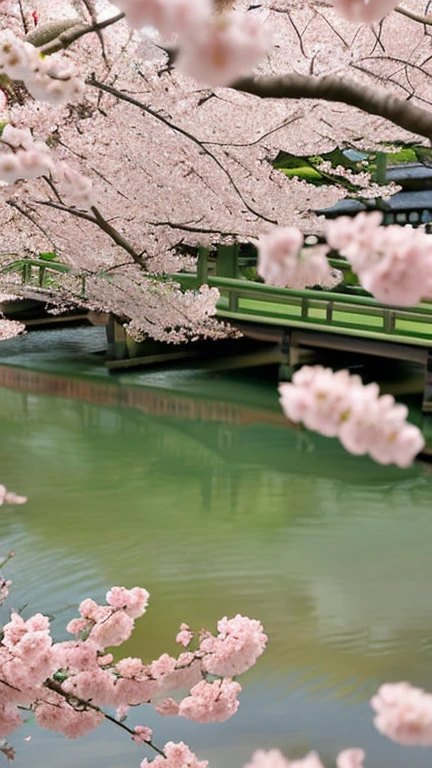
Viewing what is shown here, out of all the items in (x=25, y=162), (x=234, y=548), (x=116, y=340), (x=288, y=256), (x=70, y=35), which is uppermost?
(x=70, y=35)

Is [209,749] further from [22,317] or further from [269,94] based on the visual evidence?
[22,317]

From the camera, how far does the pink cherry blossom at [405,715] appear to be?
3.74 feet

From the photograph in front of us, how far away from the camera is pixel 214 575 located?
23.1 feet

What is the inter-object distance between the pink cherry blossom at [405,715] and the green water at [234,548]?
2.90 metres

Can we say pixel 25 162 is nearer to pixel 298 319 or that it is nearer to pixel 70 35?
pixel 70 35

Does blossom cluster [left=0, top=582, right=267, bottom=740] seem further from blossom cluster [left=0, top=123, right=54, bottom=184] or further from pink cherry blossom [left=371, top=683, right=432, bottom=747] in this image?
pink cherry blossom [left=371, top=683, right=432, bottom=747]

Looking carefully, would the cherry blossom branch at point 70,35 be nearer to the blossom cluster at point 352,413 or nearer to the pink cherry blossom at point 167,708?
the blossom cluster at point 352,413

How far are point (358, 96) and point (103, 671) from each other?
1.99m

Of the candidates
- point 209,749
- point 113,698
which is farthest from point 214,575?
point 113,698

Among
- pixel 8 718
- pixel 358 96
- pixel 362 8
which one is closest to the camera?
pixel 362 8

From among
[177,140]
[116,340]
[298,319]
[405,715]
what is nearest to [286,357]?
[298,319]

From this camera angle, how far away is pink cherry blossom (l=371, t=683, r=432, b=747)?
3.74ft

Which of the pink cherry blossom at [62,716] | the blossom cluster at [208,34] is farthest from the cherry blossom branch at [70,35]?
the pink cherry blossom at [62,716]

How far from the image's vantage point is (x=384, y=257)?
1078mm
